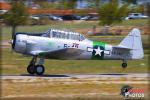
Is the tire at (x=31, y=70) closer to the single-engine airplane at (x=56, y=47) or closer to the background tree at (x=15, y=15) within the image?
the single-engine airplane at (x=56, y=47)

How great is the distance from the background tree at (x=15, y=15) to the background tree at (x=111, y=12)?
10.1 metres

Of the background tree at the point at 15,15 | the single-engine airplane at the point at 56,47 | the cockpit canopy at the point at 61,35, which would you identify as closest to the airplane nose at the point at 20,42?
the single-engine airplane at the point at 56,47

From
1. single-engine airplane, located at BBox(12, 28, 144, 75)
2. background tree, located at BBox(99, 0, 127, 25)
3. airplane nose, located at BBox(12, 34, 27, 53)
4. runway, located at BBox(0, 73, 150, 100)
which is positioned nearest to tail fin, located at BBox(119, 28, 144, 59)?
single-engine airplane, located at BBox(12, 28, 144, 75)

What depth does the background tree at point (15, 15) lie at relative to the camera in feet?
154

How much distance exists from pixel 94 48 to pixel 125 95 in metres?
10.7

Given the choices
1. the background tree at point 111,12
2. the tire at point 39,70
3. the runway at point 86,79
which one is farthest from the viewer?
the background tree at point 111,12

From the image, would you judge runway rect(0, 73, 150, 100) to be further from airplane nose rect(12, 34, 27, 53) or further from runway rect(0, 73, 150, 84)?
airplane nose rect(12, 34, 27, 53)

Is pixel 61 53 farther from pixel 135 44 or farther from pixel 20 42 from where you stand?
pixel 135 44

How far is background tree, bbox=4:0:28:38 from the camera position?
47.0 metres

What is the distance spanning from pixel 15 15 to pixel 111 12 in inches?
517

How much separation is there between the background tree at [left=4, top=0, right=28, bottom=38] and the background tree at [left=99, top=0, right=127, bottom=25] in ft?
33.3

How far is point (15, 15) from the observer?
47.5 m

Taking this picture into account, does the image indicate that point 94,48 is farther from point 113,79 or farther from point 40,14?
point 40,14

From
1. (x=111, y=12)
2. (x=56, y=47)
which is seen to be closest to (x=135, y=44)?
(x=56, y=47)
